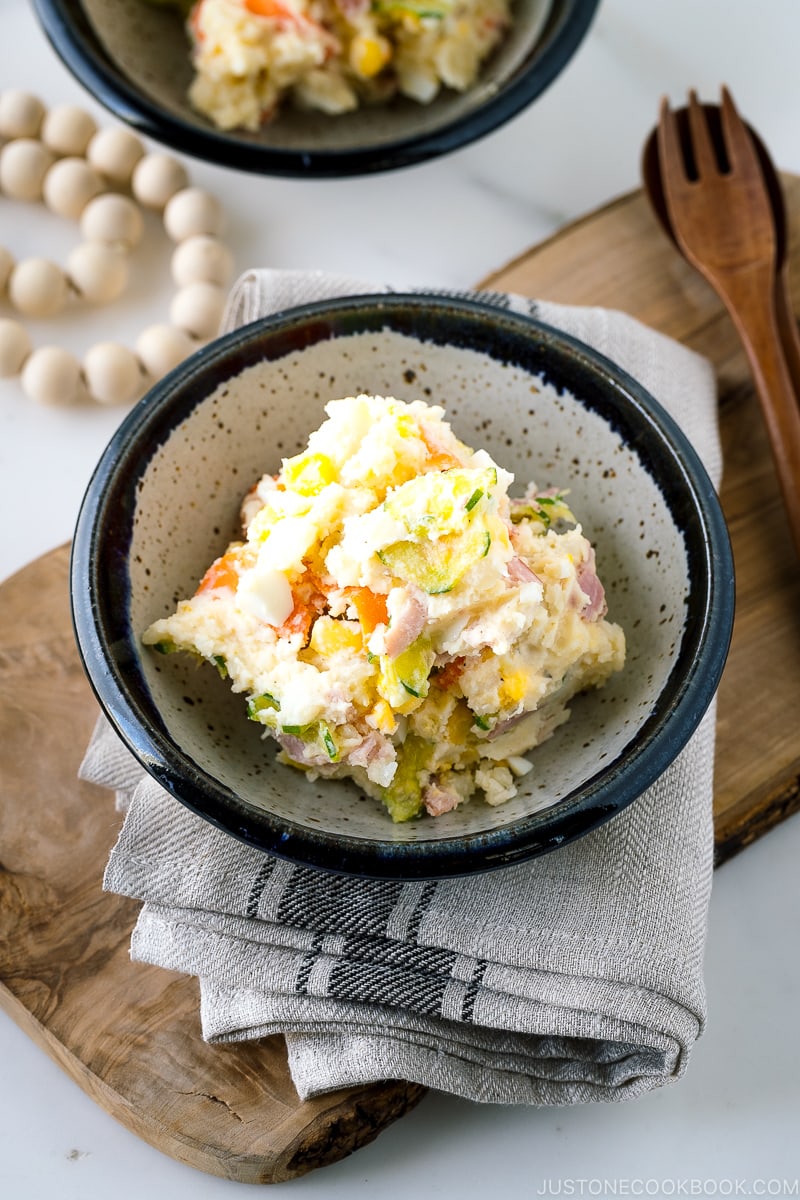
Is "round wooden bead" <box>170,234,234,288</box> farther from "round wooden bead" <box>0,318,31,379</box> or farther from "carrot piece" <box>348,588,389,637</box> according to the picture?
"carrot piece" <box>348,588,389,637</box>

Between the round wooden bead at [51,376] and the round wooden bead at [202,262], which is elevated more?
the round wooden bead at [202,262]

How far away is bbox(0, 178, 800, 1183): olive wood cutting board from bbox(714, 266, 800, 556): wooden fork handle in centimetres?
10

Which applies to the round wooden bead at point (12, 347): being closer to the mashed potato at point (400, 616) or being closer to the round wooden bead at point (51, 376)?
the round wooden bead at point (51, 376)

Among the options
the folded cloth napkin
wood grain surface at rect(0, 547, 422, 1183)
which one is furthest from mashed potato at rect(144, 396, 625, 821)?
wood grain surface at rect(0, 547, 422, 1183)

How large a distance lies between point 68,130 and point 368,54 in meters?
0.75

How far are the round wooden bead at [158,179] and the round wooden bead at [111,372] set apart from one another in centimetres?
43

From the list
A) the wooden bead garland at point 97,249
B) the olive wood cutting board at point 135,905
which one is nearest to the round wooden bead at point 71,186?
the wooden bead garland at point 97,249

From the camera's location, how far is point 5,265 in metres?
2.94

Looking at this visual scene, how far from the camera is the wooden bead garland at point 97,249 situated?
9.34ft

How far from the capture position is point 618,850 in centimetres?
215

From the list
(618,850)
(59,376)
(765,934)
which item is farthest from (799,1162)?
(59,376)

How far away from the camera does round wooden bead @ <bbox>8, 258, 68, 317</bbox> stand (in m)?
2.91

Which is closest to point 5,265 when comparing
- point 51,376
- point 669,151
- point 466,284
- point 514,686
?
point 51,376

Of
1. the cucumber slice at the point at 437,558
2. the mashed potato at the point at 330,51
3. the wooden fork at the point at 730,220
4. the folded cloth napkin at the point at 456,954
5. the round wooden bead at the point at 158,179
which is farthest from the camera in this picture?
the round wooden bead at the point at 158,179
